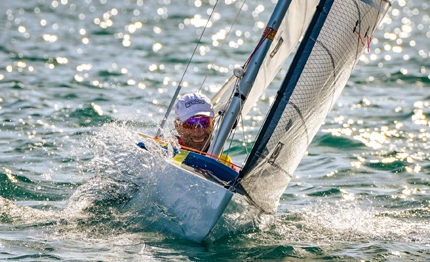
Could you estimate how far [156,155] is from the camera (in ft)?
13.8

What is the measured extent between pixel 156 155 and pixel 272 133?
0.91m

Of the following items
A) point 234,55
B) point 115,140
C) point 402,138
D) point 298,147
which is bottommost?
point 115,140

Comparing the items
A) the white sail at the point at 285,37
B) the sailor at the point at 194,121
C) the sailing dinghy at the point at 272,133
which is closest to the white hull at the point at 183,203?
the sailing dinghy at the point at 272,133

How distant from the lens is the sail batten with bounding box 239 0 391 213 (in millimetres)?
3979

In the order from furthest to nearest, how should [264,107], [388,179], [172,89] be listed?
[172,89]
[264,107]
[388,179]

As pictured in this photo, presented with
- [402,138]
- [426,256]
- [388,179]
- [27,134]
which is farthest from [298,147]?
[27,134]

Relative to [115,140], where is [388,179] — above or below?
above

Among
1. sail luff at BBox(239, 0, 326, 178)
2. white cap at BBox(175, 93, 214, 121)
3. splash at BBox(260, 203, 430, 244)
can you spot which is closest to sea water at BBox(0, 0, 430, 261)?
splash at BBox(260, 203, 430, 244)

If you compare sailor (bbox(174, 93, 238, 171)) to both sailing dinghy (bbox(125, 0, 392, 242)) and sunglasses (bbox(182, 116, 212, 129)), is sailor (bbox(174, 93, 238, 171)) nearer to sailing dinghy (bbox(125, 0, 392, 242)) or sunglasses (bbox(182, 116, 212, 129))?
sunglasses (bbox(182, 116, 212, 129))

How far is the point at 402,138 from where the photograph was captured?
7605 mm

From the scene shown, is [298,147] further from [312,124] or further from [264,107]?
[264,107]

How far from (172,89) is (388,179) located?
5188 millimetres

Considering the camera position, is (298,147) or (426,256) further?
(298,147)

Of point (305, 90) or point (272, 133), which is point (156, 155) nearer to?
point (272, 133)
